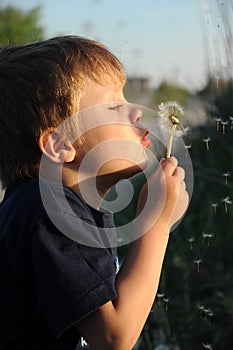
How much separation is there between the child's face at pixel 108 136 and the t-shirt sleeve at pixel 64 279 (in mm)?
288

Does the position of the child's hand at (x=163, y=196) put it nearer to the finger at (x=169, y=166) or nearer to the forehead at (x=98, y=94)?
the finger at (x=169, y=166)

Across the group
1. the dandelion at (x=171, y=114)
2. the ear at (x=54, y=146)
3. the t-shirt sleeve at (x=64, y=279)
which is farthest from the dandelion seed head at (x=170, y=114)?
the t-shirt sleeve at (x=64, y=279)

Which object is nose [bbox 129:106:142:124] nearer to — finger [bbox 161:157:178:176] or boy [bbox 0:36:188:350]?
boy [bbox 0:36:188:350]

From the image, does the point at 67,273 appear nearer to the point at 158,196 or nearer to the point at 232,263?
the point at 158,196

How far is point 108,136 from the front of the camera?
169 centimetres

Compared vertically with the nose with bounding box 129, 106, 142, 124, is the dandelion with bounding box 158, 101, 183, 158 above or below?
below

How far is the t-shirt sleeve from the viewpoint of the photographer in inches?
55.5

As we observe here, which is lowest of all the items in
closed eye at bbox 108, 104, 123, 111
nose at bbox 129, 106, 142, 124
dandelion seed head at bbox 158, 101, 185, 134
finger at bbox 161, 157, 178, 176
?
finger at bbox 161, 157, 178, 176

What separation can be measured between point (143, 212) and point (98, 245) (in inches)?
6.6

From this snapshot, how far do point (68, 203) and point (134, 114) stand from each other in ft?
1.04

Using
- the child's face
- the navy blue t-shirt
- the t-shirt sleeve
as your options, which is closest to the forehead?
the child's face

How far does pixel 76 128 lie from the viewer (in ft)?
5.59

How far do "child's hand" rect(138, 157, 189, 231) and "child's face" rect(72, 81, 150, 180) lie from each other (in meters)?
0.09

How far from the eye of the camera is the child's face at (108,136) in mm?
1690
